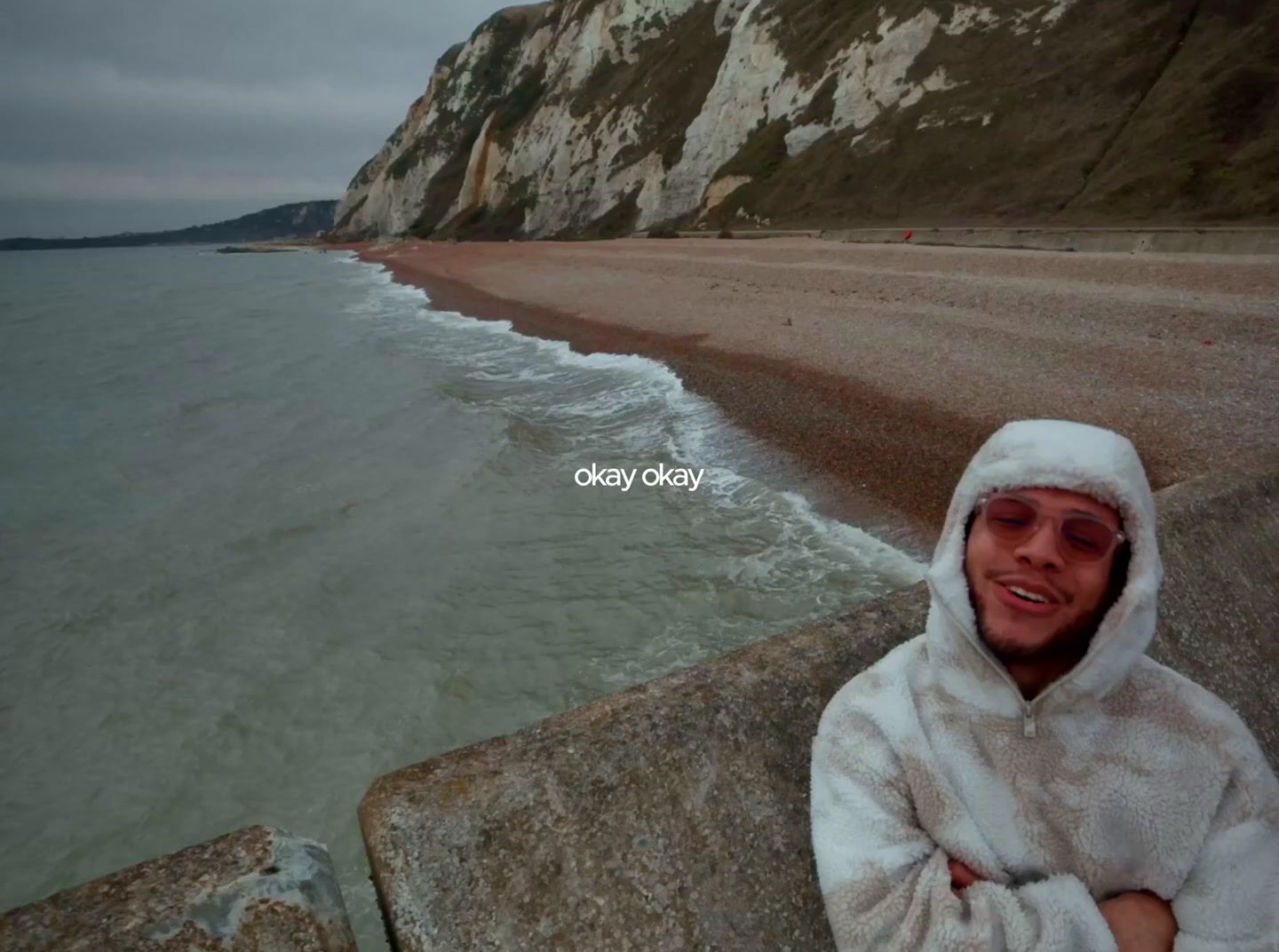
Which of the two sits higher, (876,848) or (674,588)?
(876,848)

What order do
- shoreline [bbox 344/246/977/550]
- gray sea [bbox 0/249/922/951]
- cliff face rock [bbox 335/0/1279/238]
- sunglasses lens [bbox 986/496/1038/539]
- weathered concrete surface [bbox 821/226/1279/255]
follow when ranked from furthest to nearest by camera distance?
cliff face rock [bbox 335/0/1279/238], weathered concrete surface [bbox 821/226/1279/255], shoreline [bbox 344/246/977/550], gray sea [bbox 0/249/922/951], sunglasses lens [bbox 986/496/1038/539]

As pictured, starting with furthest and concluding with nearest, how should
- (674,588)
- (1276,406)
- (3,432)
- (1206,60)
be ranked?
1. (1206,60)
2. (3,432)
3. (1276,406)
4. (674,588)

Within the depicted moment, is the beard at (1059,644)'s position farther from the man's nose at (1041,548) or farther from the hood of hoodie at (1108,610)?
the man's nose at (1041,548)

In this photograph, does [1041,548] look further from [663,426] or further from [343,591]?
[663,426]

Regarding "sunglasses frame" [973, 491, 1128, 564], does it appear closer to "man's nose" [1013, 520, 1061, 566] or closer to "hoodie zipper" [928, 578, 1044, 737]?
"man's nose" [1013, 520, 1061, 566]

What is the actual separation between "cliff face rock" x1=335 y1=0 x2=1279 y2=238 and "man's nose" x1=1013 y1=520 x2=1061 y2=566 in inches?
1090

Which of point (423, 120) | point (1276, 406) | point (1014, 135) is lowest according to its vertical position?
point (1276, 406)

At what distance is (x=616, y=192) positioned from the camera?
6122 cm

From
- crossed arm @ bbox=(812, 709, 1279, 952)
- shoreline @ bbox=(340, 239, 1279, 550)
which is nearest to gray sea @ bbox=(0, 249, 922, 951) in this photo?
shoreline @ bbox=(340, 239, 1279, 550)

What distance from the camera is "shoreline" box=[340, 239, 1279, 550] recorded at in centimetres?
778

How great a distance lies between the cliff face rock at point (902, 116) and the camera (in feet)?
86.1

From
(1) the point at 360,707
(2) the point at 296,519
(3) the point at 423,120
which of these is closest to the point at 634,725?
(1) the point at 360,707

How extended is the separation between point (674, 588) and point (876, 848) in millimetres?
5118

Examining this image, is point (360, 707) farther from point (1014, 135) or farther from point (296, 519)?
point (1014, 135)
